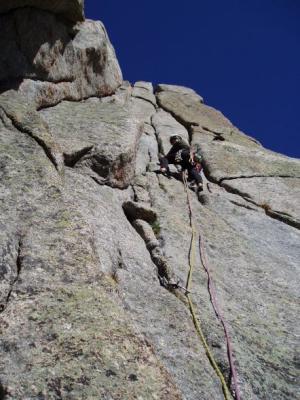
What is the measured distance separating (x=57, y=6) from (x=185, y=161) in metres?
6.78

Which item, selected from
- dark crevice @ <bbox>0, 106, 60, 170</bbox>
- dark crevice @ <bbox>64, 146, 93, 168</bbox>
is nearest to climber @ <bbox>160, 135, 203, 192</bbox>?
dark crevice @ <bbox>64, 146, 93, 168</bbox>

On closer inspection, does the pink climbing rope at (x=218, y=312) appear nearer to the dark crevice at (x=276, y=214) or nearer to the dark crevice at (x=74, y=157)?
the dark crevice at (x=74, y=157)

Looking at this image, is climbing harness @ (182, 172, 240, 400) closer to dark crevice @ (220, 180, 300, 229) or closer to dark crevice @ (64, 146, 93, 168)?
dark crevice @ (64, 146, 93, 168)

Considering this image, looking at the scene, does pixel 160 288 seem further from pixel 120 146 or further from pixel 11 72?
pixel 11 72

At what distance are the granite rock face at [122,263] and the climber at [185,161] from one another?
464 millimetres

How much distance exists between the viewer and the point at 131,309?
817 cm

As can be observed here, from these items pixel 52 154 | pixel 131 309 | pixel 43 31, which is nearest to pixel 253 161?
pixel 43 31

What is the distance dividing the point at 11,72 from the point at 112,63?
6883 millimetres

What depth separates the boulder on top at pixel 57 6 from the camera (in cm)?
1566

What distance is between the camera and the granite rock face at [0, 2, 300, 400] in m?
6.03

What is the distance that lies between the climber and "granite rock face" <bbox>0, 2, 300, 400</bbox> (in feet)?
1.52

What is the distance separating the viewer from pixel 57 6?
16.5 meters

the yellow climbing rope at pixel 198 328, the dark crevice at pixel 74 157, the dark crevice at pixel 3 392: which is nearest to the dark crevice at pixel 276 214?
the yellow climbing rope at pixel 198 328

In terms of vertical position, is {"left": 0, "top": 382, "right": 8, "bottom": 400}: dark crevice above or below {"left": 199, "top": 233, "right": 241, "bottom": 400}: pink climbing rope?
below
